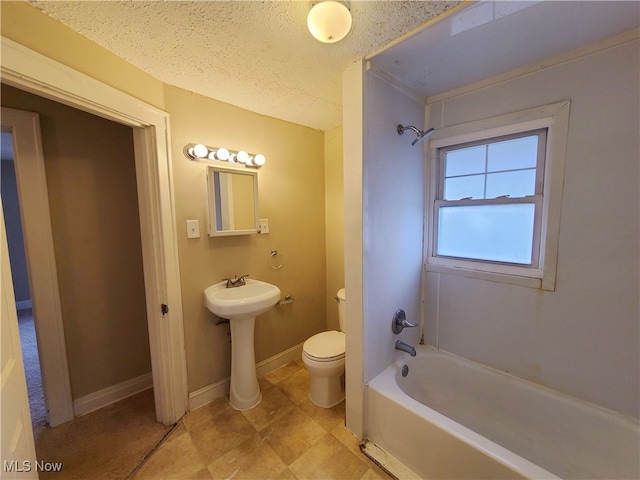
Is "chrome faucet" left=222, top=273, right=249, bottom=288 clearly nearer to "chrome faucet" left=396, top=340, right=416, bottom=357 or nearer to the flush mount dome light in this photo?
"chrome faucet" left=396, top=340, right=416, bottom=357

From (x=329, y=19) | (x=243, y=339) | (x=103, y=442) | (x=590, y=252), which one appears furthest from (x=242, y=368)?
(x=590, y=252)

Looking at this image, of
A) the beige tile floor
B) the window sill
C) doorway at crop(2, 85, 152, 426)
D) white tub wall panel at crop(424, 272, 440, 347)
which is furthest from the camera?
white tub wall panel at crop(424, 272, 440, 347)

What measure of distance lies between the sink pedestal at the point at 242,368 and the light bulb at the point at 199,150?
117cm

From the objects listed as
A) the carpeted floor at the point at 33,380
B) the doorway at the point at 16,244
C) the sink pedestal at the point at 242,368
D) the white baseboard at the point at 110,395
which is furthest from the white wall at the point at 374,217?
the doorway at the point at 16,244

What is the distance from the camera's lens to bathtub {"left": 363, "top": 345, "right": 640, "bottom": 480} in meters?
1.18

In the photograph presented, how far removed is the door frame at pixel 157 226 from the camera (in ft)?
4.22

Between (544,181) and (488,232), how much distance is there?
41cm

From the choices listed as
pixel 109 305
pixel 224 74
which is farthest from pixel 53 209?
pixel 224 74

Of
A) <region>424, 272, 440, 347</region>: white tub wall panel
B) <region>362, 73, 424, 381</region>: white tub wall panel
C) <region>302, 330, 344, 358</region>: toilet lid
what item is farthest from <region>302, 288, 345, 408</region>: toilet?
<region>424, 272, 440, 347</region>: white tub wall panel

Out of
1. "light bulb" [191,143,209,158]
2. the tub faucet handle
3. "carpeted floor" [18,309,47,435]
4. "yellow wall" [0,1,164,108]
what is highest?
"yellow wall" [0,1,164,108]

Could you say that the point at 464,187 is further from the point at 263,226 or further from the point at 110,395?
the point at 110,395

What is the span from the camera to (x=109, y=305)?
192 centimetres

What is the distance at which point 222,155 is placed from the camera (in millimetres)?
1822

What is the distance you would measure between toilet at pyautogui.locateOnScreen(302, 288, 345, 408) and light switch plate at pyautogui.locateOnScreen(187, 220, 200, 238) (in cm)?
113
